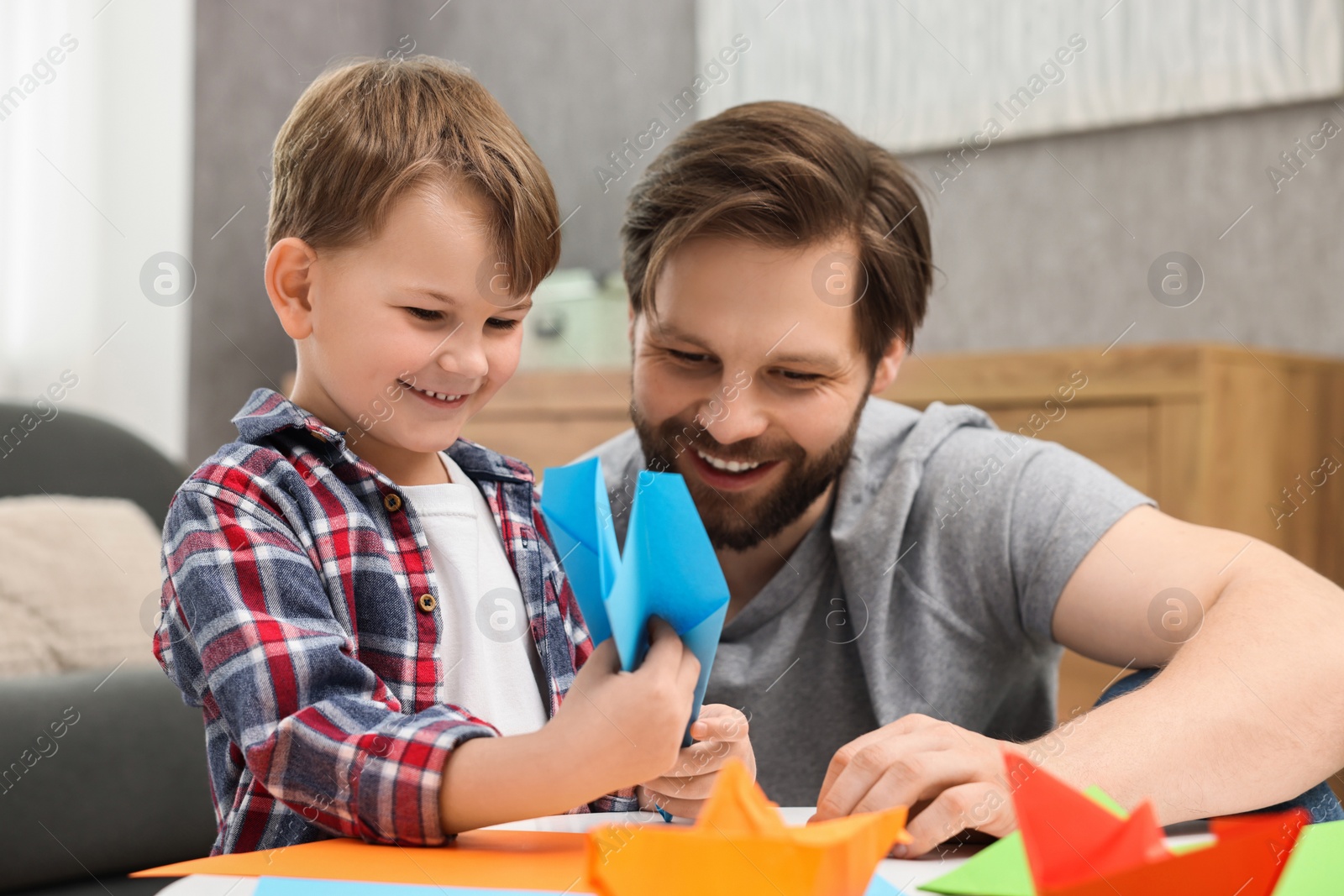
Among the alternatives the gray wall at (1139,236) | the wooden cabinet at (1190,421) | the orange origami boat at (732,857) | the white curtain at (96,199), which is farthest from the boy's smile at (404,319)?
the white curtain at (96,199)

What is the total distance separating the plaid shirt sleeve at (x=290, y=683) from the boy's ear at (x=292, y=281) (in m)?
0.14

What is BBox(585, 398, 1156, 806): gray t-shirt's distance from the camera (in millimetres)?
1085

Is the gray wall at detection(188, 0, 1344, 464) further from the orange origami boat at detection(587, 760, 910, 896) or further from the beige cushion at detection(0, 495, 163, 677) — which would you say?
the orange origami boat at detection(587, 760, 910, 896)

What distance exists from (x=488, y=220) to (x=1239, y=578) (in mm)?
674

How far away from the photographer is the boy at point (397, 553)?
0.52m

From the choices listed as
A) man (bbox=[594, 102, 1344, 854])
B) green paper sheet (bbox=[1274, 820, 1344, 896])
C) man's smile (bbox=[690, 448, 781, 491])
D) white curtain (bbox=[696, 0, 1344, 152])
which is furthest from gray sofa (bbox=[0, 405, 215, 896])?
white curtain (bbox=[696, 0, 1344, 152])

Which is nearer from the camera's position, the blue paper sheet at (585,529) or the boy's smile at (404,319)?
the blue paper sheet at (585,529)

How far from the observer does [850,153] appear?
1172 millimetres

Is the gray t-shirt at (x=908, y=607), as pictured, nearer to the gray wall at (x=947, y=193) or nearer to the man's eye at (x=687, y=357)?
the man's eye at (x=687, y=357)

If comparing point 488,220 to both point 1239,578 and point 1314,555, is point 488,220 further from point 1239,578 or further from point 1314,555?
point 1314,555

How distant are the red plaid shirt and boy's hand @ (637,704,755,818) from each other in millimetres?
71

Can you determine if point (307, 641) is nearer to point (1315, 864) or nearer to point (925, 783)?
point (925, 783)

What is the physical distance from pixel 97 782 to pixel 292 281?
0.87m

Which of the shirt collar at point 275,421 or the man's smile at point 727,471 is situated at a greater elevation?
the shirt collar at point 275,421
